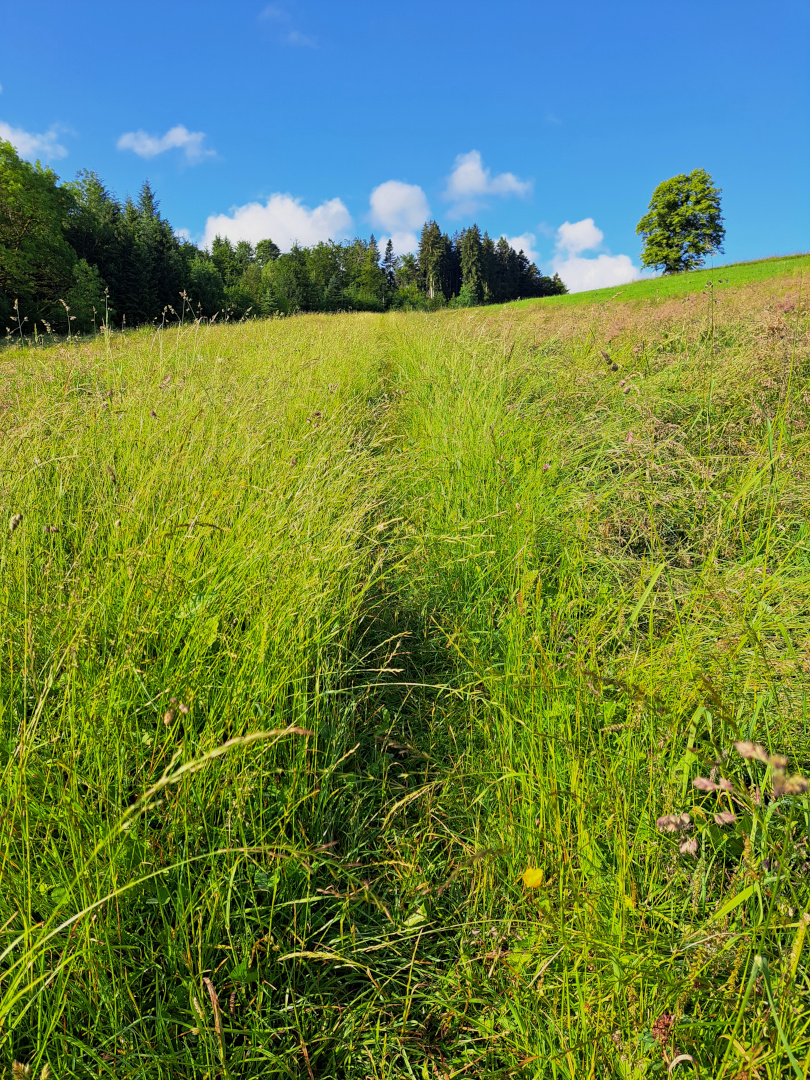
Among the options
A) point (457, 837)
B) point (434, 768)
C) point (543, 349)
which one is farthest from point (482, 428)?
point (543, 349)

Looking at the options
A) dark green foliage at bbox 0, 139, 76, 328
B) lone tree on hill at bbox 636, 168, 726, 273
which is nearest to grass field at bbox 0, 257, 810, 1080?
dark green foliage at bbox 0, 139, 76, 328

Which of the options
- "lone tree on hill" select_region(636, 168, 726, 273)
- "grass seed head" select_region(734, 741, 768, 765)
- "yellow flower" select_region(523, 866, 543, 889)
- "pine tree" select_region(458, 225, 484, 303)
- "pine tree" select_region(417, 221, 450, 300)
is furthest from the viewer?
"pine tree" select_region(417, 221, 450, 300)

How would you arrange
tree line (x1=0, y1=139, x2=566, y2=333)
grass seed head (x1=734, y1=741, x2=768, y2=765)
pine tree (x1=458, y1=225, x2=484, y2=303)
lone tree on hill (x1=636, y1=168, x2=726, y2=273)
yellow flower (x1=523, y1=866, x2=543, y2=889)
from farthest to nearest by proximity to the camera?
1. pine tree (x1=458, y1=225, x2=484, y2=303)
2. lone tree on hill (x1=636, y1=168, x2=726, y2=273)
3. tree line (x1=0, y1=139, x2=566, y2=333)
4. yellow flower (x1=523, y1=866, x2=543, y2=889)
5. grass seed head (x1=734, y1=741, x2=768, y2=765)

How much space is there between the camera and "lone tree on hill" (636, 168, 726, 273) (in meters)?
39.9

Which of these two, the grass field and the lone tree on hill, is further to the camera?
the lone tree on hill

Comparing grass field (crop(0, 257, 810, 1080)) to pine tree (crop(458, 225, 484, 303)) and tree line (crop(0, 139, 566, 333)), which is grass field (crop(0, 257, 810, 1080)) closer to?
tree line (crop(0, 139, 566, 333))

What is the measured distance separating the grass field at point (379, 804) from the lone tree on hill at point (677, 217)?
46363mm

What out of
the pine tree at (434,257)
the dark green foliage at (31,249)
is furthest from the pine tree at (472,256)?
the dark green foliage at (31,249)

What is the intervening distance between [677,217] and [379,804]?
52.5 metres

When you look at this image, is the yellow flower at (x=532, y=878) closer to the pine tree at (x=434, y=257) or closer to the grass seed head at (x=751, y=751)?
the grass seed head at (x=751, y=751)

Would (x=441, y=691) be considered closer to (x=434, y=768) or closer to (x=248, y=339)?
(x=434, y=768)

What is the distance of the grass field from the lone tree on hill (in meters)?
46.4

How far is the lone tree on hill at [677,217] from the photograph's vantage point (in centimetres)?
3988

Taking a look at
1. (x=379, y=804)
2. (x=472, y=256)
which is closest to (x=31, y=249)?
(x=379, y=804)
